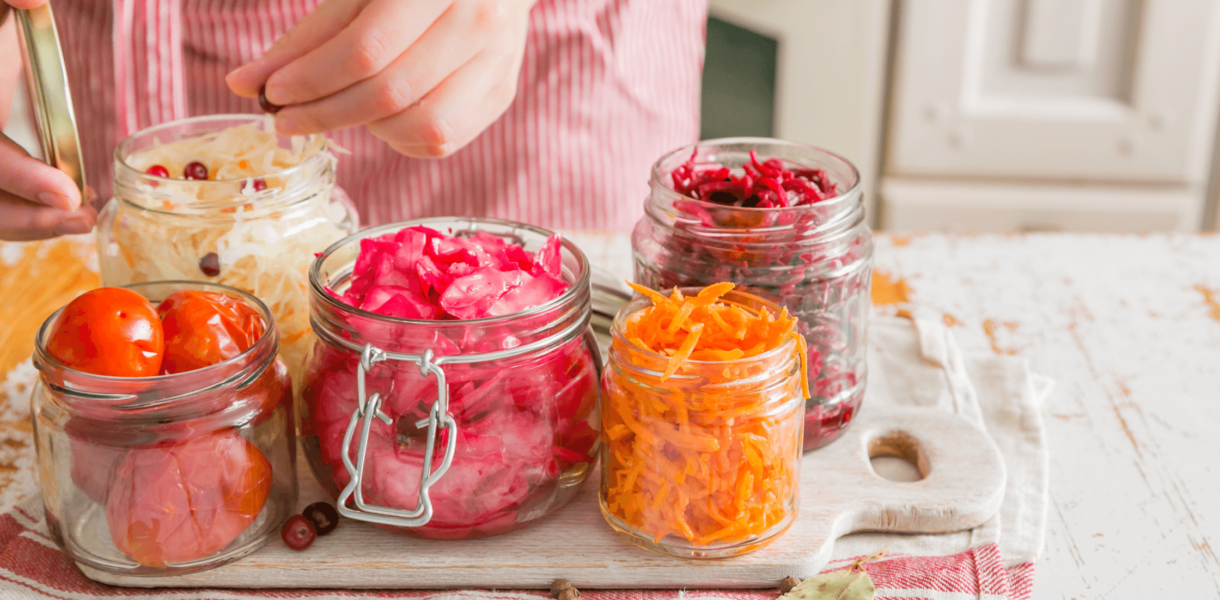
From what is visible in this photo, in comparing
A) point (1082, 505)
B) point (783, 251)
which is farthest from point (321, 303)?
point (1082, 505)

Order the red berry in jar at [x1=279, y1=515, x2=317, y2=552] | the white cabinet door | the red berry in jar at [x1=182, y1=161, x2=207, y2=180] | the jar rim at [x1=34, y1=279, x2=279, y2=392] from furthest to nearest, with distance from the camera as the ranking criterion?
the white cabinet door
the red berry in jar at [x1=182, y1=161, x2=207, y2=180]
the red berry in jar at [x1=279, y1=515, x2=317, y2=552]
the jar rim at [x1=34, y1=279, x2=279, y2=392]

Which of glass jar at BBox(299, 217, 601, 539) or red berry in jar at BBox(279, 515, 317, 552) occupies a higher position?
glass jar at BBox(299, 217, 601, 539)

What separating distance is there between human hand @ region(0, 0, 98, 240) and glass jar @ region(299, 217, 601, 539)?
269 millimetres

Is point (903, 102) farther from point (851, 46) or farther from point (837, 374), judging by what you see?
point (837, 374)

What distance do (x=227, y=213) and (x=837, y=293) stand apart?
0.57 metres

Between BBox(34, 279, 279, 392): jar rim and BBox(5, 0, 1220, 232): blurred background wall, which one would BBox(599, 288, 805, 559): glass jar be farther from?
BBox(5, 0, 1220, 232): blurred background wall

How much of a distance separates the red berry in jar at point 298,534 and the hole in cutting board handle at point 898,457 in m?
0.53

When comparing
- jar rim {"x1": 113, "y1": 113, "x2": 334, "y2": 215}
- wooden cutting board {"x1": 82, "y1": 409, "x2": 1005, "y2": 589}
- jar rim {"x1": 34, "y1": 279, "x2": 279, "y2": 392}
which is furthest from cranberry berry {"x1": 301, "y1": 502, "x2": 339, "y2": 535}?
jar rim {"x1": 113, "y1": 113, "x2": 334, "y2": 215}

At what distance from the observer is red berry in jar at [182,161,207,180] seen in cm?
95

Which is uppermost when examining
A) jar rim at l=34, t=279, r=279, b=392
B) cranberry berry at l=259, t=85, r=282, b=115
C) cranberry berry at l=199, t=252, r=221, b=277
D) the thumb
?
the thumb

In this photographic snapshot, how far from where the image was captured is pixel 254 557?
81 cm

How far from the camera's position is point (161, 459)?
2.41 feet

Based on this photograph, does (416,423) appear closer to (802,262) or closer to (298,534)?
(298,534)

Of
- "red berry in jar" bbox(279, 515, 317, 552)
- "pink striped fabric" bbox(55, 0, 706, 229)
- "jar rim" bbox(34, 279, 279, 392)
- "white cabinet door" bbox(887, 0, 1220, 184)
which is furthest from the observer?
"white cabinet door" bbox(887, 0, 1220, 184)
